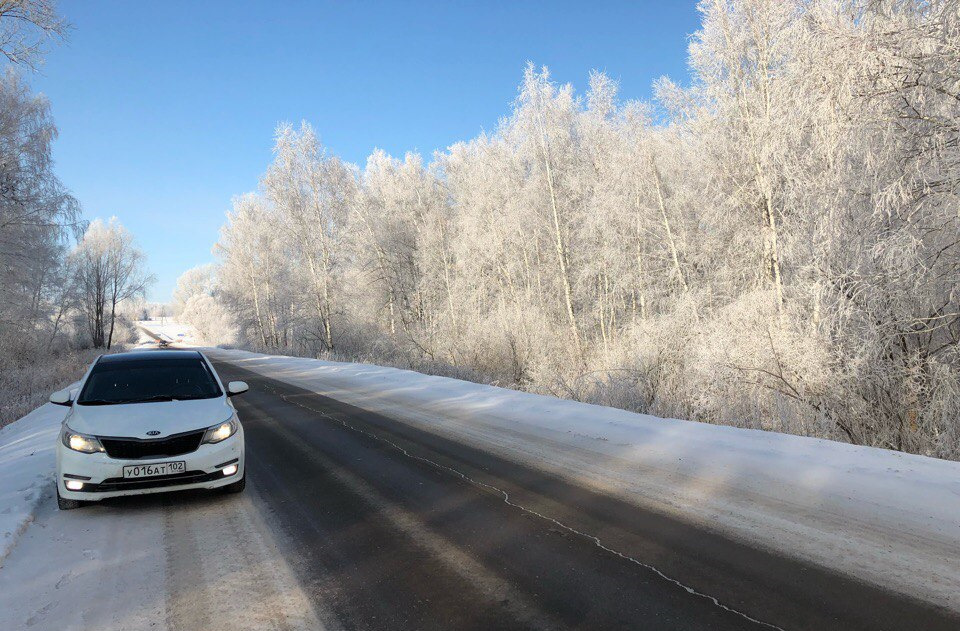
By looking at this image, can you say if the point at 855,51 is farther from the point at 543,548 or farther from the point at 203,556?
the point at 203,556

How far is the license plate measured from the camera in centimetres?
429

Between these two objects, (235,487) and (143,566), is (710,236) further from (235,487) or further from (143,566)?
(143,566)

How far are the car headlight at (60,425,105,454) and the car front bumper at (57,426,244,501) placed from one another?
3 centimetres

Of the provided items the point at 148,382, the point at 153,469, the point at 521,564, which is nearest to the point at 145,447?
the point at 153,469

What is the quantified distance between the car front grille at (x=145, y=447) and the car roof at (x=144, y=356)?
1.91m

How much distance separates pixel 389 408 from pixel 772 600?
7.85 metres

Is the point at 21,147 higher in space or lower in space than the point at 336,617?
higher

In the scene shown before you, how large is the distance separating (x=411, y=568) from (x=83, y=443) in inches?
128

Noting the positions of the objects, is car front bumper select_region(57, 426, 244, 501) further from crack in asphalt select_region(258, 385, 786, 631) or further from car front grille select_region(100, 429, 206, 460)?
crack in asphalt select_region(258, 385, 786, 631)

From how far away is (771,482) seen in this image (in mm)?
4590

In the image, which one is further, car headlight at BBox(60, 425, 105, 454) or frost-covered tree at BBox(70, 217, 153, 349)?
frost-covered tree at BBox(70, 217, 153, 349)

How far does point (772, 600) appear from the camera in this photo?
9.11ft

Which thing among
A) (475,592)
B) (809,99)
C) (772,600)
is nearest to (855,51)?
(809,99)

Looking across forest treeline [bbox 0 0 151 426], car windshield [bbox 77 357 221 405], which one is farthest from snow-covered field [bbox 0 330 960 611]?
forest treeline [bbox 0 0 151 426]
